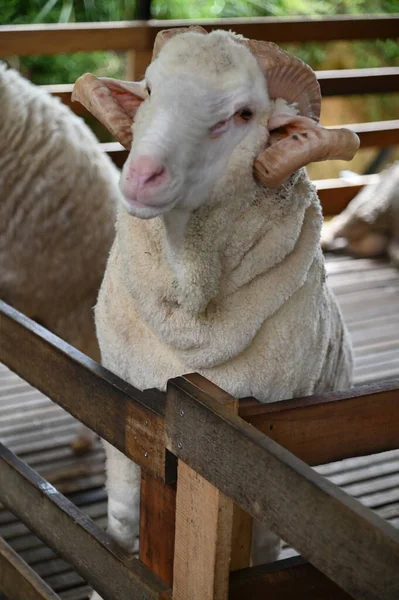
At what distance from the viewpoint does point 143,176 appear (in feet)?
5.84

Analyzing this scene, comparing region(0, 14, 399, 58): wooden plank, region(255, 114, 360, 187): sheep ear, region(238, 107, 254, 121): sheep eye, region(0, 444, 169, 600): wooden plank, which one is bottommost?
region(0, 444, 169, 600): wooden plank

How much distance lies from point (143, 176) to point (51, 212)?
154 centimetres

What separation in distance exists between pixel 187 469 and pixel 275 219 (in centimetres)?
67

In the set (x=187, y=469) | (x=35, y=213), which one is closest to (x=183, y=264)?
(x=187, y=469)

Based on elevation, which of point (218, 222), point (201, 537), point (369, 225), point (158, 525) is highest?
point (218, 222)

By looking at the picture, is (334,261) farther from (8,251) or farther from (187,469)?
(187,469)

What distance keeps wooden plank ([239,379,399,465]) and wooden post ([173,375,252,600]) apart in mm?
110

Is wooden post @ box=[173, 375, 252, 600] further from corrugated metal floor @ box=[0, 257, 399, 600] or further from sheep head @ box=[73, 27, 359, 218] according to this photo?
corrugated metal floor @ box=[0, 257, 399, 600]

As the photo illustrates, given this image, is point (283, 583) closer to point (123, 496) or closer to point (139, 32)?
point (123, 496)

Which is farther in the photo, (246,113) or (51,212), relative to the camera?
(51,212)

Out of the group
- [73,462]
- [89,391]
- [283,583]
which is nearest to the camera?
[283,583]

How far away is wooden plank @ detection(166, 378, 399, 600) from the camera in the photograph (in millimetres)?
1261

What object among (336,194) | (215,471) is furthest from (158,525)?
(336,194)

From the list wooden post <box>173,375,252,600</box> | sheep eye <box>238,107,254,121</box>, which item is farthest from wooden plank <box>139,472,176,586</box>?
sheep eye <box>238,107,254,121</box>
